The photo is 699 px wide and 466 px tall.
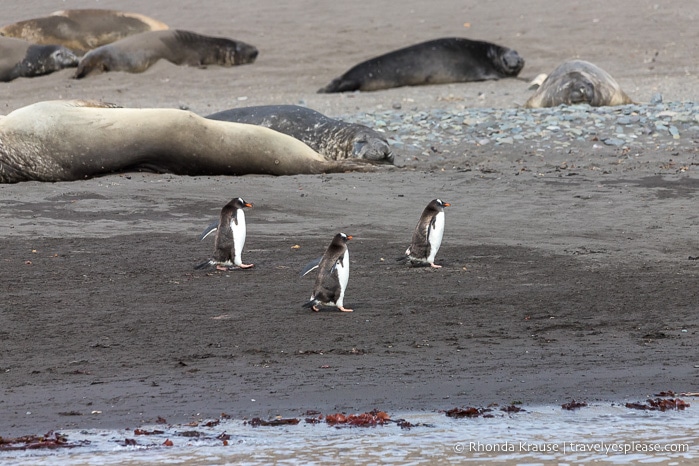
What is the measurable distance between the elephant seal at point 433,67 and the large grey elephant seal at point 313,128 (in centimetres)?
434

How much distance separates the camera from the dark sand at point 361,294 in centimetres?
459

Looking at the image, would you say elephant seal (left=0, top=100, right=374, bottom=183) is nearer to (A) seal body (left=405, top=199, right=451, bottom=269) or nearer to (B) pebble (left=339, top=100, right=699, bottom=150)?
(B) pebble (left=339, top=100, right=699, bottom=150)

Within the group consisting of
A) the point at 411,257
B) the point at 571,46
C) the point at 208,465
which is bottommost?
the point at 208,465

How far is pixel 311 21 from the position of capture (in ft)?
68.8

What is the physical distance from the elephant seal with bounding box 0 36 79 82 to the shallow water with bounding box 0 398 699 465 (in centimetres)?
1433

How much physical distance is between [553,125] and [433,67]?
5.46 m

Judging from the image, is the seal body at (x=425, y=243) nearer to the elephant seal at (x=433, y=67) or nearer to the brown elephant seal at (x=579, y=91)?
the brown elephant seal at (x=579, y=91)

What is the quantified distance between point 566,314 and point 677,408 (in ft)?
4.01

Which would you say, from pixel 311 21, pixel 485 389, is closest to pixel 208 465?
pixel 485 389

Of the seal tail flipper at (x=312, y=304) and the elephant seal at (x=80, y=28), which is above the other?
the elephant seal at (x=80, y=28)

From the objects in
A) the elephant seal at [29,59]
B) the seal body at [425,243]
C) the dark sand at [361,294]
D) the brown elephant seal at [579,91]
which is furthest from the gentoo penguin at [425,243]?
the elephant seal at [29,59]

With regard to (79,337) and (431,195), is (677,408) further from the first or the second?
(431,195)

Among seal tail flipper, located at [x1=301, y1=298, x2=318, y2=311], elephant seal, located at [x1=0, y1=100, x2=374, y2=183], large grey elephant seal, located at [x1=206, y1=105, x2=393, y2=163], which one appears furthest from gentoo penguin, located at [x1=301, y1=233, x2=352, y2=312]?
large grey elephant seal, located at [x1=206, y1=105, x2=393, y2=163]

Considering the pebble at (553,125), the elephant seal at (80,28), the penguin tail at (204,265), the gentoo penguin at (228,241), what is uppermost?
the elephant seal at (80,28)
